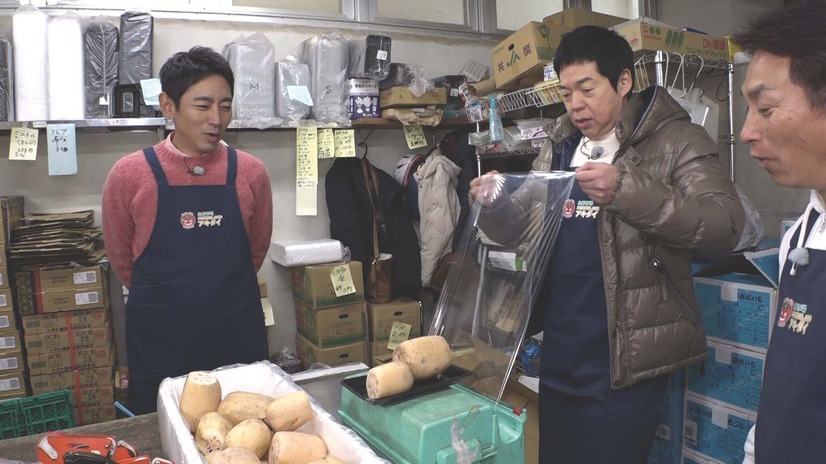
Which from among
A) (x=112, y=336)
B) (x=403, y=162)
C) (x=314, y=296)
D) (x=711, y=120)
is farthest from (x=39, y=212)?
(x=711, y=120)

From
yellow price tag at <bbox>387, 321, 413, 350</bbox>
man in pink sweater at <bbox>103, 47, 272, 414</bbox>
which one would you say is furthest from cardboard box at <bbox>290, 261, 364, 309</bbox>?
man in pink sweater at <bbox>103, 47, 272, 414</bbox>

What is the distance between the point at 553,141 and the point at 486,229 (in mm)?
429

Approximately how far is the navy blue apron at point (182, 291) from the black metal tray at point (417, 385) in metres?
0.85

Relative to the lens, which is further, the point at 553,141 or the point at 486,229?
the point at 553,141

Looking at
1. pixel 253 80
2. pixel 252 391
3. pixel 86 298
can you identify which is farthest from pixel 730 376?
pixel 86 298

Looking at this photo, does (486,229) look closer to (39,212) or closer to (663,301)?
(663,301)

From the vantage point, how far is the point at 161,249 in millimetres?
1789

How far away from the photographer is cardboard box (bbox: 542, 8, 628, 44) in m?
2.69

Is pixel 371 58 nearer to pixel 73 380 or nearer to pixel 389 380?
pixel 73 380

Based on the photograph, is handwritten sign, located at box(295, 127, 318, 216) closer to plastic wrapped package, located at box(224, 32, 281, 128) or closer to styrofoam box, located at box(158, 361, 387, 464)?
plastic wrapped package, located at box(224, 32, 281, 128)

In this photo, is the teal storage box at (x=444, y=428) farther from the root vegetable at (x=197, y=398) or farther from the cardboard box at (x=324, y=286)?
the cardboard box at (x=324, y=286)

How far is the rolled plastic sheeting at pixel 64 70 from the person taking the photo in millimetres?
2586

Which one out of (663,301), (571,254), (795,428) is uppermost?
(571,254)

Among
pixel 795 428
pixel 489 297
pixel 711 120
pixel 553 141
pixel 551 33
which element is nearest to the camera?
pixel 795 428
